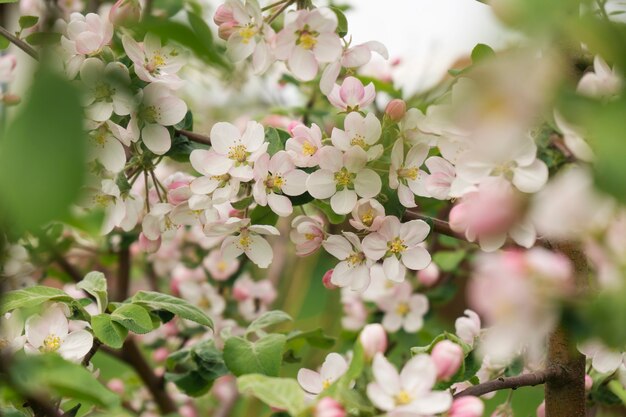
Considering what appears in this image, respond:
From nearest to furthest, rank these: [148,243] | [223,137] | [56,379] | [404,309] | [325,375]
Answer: [56,379] < [325,375] < [223,137] < [148,243] < [404,309]

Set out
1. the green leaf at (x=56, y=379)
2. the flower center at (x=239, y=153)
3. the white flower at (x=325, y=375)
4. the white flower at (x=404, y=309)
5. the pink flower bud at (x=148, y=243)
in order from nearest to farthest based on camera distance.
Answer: the green leaf at (x=56, y=379)
the white flower at (x=325, y=375)
the flower center at (x=239, y=153)
the pink flower bud at (x=148, y=243)
the white flower at (x=404, y=309)

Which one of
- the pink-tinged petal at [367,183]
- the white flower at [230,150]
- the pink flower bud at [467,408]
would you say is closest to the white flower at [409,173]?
the pink-tinged petal at [367,183]

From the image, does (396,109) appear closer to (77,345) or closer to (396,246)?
(396,246)

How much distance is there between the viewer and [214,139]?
690 mm

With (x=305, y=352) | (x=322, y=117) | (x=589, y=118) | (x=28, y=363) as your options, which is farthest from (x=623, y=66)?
(x=305, y=352)

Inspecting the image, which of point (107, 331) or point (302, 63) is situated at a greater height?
point (302, 63)

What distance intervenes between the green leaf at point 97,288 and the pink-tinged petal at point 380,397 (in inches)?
14.0

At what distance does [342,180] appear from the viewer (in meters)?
0.66

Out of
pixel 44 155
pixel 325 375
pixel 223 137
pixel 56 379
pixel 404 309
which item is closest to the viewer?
pixel 44 155

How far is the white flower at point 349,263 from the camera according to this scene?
2.26 feet

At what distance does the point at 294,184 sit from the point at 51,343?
250 mm

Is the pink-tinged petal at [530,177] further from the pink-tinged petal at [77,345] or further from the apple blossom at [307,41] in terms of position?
the pink-tinged petal at [77,345]

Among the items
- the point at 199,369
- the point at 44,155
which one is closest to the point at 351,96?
the point at 199,369

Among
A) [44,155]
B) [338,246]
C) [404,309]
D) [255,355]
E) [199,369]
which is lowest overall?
[404,309]
